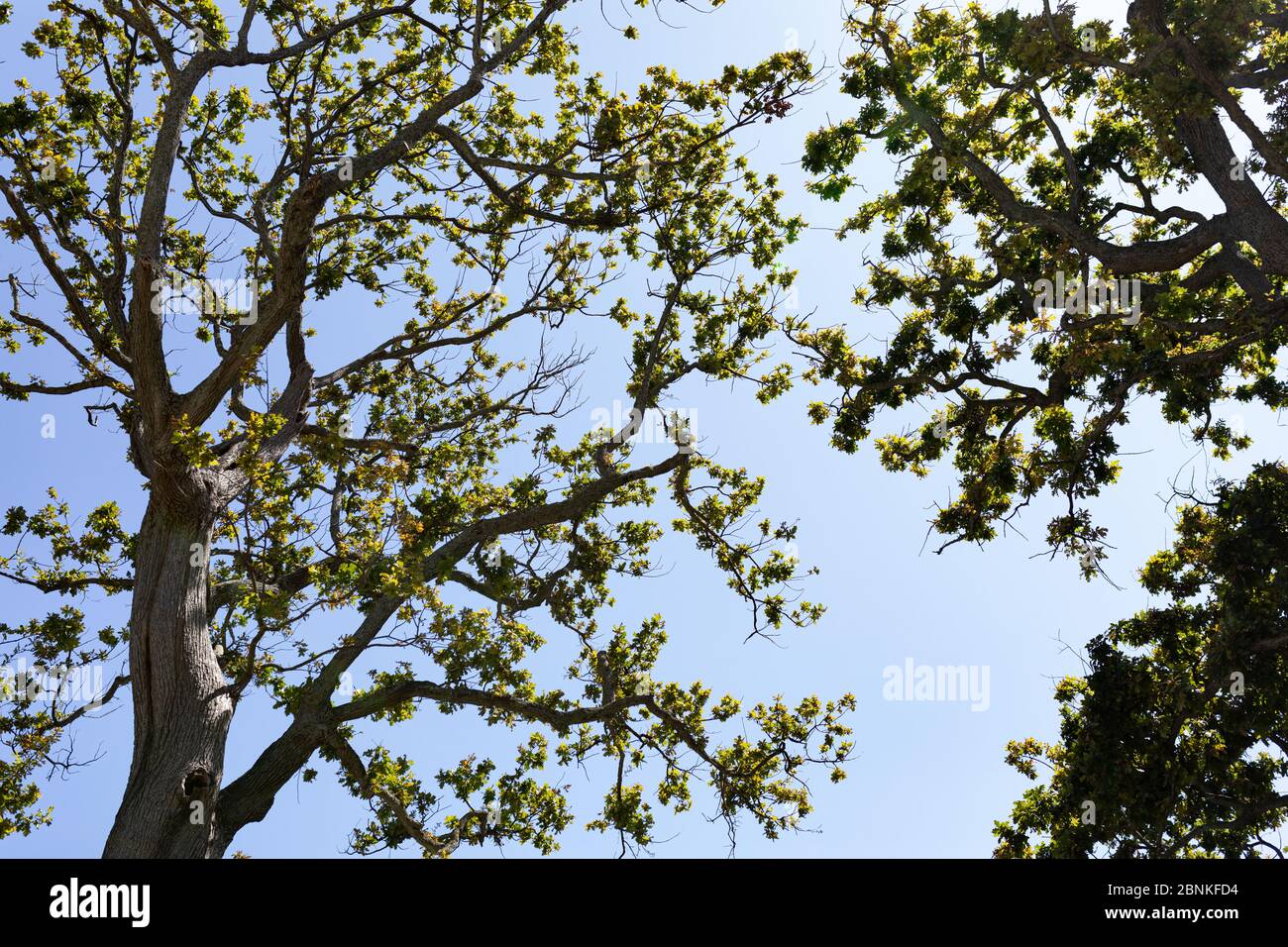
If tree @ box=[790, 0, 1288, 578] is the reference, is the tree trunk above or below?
below

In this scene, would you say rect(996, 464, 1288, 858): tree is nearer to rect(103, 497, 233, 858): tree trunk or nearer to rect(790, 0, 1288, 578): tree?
rect(790, 0, 1288, 578): tree

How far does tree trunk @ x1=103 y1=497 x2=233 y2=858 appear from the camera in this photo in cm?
773

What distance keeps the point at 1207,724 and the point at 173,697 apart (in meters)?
9.80

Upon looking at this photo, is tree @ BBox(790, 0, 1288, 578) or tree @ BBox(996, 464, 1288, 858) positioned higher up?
tree @ BBox(790, 0, 1288, 578)

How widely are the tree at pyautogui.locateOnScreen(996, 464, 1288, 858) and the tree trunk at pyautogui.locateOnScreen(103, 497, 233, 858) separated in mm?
8022

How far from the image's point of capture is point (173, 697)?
27.2ft

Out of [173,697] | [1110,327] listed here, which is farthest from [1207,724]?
[173,697]

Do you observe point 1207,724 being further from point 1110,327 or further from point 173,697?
point 173,697

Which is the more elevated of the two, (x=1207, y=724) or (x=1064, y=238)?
(x=1064, y=238)

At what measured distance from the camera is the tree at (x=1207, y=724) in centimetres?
819

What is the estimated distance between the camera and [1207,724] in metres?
8.73

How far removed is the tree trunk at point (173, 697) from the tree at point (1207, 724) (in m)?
8.02

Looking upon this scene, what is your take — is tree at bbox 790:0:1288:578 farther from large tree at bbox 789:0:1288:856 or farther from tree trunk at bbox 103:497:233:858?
tree trunk at bbox 103:497:233:858

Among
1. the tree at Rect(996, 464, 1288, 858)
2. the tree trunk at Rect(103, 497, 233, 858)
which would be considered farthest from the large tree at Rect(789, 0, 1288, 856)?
the tree trunk at Rect(103, 497, 233, 858)
